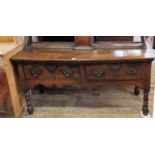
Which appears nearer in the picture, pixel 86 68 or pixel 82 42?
pixel 86 68

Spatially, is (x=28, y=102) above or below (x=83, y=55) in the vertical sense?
below

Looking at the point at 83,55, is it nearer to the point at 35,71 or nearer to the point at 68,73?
the point at 68,73

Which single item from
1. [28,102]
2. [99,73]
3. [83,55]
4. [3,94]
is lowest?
[28,102]

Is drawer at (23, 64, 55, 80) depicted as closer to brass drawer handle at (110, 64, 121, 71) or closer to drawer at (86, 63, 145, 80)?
drawer at (86, 63, 145, 80)

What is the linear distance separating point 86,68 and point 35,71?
435mm

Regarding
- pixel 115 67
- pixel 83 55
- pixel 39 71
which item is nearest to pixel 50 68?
pixel 39 71

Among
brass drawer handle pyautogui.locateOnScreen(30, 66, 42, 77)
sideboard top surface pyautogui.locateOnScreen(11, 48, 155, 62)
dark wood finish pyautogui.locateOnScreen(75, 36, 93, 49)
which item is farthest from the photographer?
dark wood finish pyautogui.locateOnScreen(75, 36, 93, 49)

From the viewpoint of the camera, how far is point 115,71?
64.9 inches

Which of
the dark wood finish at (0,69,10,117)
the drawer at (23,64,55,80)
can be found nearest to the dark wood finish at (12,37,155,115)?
the drawer at (23,64,55,80)

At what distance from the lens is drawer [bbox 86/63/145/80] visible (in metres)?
1.63

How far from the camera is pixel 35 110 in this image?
2.06m
